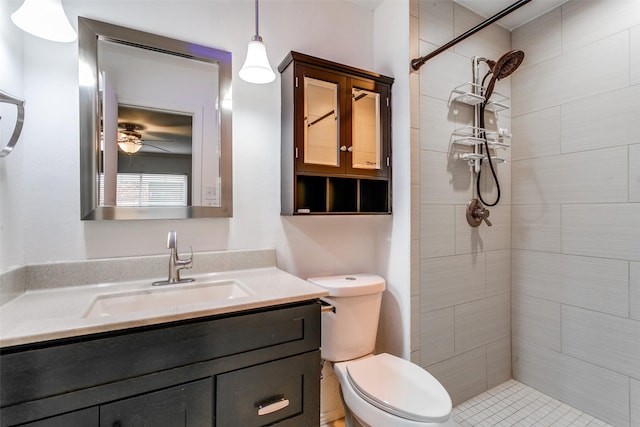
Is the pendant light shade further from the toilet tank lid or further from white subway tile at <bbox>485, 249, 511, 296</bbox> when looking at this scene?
white subway tile at <bbox>485, 249, 511, 296</bbox>

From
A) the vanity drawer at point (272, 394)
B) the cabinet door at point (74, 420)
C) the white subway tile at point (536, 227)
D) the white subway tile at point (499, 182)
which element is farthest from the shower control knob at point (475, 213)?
the cabinet door at point (74, 420)

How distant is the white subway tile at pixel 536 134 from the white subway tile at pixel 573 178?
5cm

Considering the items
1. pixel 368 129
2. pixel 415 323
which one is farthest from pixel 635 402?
pixel 368 129

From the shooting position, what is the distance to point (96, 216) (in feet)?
4.14

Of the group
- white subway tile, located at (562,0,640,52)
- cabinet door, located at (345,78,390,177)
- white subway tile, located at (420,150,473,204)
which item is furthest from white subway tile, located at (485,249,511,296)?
white subway tile, located at (562,0,640,52)

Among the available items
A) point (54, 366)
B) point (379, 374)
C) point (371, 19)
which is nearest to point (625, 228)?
point (379, 374)

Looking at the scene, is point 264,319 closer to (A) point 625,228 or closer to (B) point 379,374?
(B) point 379,374

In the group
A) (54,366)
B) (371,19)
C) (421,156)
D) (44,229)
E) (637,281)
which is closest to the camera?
(54,366)

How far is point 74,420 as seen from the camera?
0.80 meters

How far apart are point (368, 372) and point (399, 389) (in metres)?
0.17

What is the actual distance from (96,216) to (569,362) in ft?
8.77

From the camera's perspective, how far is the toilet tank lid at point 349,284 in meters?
1.52

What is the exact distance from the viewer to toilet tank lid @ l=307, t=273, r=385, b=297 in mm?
1519

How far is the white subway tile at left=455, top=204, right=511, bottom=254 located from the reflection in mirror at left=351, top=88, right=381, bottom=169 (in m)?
0.64
